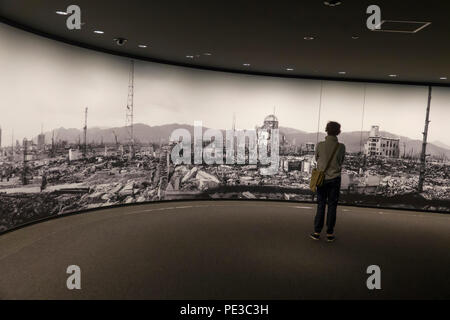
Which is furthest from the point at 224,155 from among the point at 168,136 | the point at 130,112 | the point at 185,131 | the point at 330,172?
the point at 330,172

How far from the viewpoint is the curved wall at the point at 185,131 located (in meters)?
5.43

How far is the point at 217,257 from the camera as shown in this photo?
4141 millimetres

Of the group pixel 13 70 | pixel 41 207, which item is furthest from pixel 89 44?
pixel 41 207

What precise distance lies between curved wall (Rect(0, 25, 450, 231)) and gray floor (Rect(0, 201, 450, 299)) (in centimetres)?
73

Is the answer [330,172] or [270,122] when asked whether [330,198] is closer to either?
[330,172]

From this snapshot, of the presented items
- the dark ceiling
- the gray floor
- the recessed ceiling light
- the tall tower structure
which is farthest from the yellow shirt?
the tall tower structure

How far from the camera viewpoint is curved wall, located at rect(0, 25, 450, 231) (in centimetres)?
543

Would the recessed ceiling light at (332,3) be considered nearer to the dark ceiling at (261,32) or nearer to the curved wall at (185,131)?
the dark ceiling at (261,32)

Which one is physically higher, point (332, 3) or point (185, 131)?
point (332, 3)

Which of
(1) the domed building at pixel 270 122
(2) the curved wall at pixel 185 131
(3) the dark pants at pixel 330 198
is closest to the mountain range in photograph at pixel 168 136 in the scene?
(2) the curved wall at pixel 185 131

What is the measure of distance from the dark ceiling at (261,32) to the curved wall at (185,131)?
0.68m

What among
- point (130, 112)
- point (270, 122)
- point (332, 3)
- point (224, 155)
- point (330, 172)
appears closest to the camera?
point (332, 3)

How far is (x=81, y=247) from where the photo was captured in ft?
14.5

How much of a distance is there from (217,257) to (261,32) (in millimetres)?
3068
